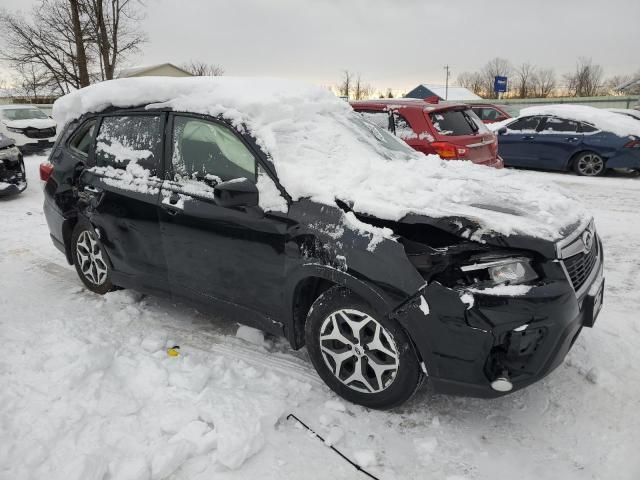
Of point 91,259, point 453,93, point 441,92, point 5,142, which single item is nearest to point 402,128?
point 91,259

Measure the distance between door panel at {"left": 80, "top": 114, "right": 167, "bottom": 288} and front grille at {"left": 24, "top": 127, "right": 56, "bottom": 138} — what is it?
11.5 meters

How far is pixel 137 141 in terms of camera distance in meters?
3.57

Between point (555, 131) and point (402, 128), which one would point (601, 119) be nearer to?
point (555, 131)

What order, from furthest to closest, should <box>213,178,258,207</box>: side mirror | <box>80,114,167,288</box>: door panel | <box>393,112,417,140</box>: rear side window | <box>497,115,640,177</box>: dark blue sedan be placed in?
<box>497,115,640,177</box>: dark blue sedan
<box>393,112,417,140</box>: rear side window
<box>80,114,167,288</box>: door panel
<box>213,178,258,207</box>: side mirror

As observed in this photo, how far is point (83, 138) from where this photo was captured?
4.15 metres

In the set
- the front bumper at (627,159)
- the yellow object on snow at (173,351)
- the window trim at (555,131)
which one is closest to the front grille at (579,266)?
the yellow object on snow at (173,351)

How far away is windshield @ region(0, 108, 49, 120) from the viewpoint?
14.2 metres

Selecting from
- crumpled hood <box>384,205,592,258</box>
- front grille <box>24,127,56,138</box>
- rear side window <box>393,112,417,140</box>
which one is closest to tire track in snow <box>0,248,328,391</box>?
crumpled hood <box>384,205,592,258</box>

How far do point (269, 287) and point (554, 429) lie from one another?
175 cm

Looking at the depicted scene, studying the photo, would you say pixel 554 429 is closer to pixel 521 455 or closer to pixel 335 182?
pixel 521 455

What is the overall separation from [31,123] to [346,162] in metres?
13.7

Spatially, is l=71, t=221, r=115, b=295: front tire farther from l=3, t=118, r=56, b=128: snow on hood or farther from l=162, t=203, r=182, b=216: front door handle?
l=3, t=118, r=56, b=128: snow on hood

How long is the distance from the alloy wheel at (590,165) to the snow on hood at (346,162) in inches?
305

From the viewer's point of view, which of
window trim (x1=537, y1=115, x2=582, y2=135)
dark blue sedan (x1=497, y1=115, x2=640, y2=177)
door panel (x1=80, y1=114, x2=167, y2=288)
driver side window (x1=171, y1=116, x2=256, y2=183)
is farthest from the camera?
window trim (x1=537, y1=115, x2=582, y2=135)
